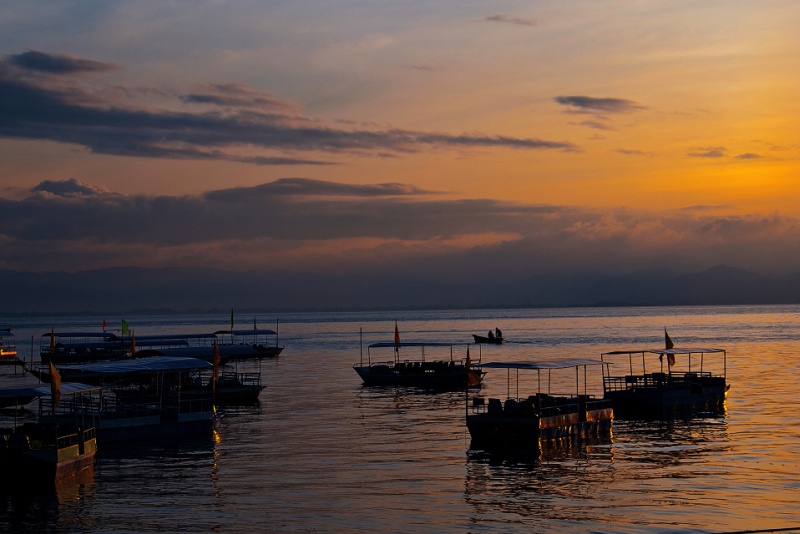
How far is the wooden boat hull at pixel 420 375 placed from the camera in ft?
284

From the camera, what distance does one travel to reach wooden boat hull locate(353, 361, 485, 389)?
284ft

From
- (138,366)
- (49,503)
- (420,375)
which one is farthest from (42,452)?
(420,375)

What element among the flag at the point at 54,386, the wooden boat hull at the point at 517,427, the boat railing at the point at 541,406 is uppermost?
the flag at the point at 54,386

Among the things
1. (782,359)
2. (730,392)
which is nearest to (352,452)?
(730,392)

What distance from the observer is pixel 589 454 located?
46094mm

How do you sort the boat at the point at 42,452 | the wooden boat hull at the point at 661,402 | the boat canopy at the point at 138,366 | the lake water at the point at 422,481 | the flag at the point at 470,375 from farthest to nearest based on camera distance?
the wooden boat hull at the point at 661,402
the flag at the point at 470,375
the boat canopy at the point at 138,366
the boat at the point at 42,452
the lake water at the point at 422,481

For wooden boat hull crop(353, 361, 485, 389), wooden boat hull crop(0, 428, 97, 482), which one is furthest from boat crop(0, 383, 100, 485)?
wooden boat hull crop(353, 361, 485, 389)

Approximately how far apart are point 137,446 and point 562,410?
23150 mm

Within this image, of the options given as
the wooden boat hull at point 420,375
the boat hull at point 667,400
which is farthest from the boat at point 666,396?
the wooden boat hull at point 420,375

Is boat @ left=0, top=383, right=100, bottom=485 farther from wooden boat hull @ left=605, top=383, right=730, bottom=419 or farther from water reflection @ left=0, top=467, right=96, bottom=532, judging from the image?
wooden boat hull @ left=605, top=383, right=730, bottom=419

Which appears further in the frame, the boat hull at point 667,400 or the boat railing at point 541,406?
the boat hull at point 667,400

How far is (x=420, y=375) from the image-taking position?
284ft

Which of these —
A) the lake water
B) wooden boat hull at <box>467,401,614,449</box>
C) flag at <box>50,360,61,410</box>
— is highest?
flag at <box>50,360,61,410</box>

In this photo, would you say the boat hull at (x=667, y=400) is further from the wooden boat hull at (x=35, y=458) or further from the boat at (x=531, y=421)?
the wooden boat hull at (x=35, y=458)
